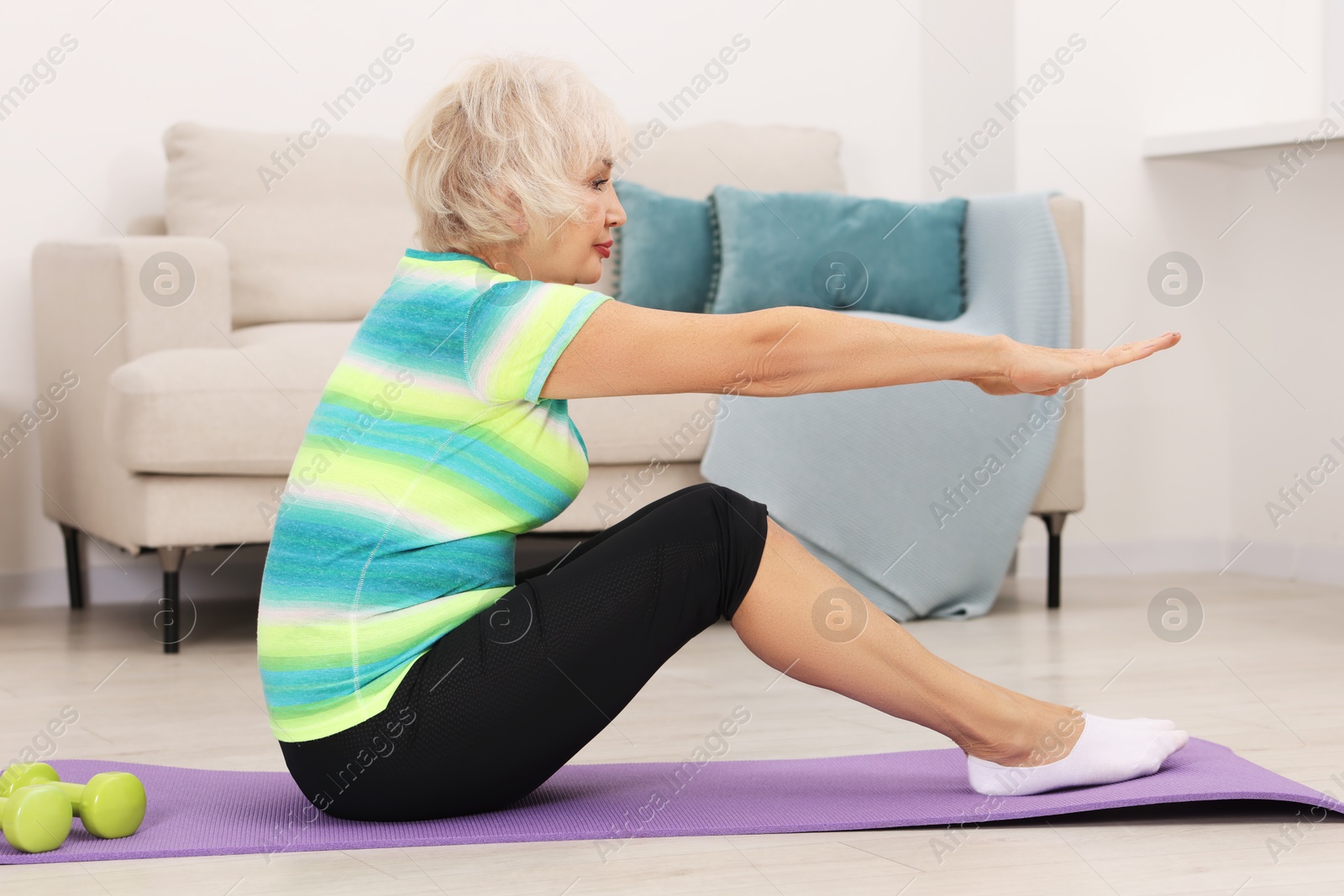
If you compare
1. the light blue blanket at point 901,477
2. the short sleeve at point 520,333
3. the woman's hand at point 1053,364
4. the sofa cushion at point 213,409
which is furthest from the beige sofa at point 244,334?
the woman's hand at point 1053,364

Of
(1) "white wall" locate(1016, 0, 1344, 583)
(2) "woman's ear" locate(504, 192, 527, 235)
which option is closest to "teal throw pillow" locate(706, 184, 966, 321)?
(1) "white wall" locate(1016, 0, 1344, 583)

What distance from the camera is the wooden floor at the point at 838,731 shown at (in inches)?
45.1

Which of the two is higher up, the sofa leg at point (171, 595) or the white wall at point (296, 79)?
the white wall at point (296, 79)

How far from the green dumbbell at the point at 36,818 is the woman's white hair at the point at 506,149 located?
1.96 feet

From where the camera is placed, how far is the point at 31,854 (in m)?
1.22

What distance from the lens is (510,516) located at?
49.2 inches

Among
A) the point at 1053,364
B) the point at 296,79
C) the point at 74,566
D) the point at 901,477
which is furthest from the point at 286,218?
the point at 1053,364

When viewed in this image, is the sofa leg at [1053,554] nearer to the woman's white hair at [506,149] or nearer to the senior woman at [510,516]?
the senior woman at [510,516]

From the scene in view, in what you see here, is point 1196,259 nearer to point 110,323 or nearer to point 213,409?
point 213,409

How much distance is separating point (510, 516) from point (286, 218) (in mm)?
1740

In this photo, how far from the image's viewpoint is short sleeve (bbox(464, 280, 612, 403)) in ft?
3.87

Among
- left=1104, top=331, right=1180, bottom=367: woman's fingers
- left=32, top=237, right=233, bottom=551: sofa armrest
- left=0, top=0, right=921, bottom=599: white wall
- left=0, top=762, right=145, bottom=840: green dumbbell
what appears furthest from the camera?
left=0, top=0, right=921, bottom=599: white wall

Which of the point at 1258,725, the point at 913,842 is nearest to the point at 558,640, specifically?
the point at 913,842

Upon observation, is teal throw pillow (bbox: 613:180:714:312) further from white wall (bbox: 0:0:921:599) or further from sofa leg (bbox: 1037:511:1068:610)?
sofa leg (bbox: 1037:511:1068:610)
